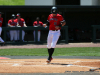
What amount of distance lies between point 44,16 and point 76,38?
396 cm

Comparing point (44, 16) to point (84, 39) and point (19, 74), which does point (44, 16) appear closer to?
point (84, 39)

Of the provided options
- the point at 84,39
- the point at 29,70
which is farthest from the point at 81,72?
the point at 84,39

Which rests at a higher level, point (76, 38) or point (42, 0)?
point (42, 0)

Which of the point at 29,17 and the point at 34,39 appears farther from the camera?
the point at 29,17

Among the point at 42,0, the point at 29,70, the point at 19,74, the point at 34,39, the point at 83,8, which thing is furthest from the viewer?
the point at 42,0

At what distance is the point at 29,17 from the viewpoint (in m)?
21.2

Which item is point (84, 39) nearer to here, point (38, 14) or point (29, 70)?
point (38, 14)

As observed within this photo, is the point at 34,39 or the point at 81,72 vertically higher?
the point at 81,72

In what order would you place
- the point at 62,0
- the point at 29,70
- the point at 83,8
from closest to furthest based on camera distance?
1. the point at 29,70
2. the point at 83,8
3. the point at 62,0

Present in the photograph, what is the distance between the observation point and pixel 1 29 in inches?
603

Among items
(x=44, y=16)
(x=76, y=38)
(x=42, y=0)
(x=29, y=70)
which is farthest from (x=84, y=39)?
(x=29, y=70)

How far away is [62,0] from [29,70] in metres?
19.1

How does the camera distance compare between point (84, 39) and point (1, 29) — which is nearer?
point (1, 29)

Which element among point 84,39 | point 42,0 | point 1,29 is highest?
point 42,0
